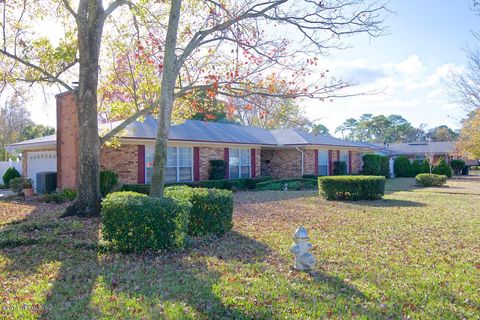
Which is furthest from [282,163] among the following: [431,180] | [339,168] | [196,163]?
[431,180]

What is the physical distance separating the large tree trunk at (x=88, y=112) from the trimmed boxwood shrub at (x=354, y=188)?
28.7 ft

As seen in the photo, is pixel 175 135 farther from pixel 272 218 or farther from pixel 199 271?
pixel 199 271

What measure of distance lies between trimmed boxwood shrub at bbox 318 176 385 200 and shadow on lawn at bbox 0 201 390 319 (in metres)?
7.99

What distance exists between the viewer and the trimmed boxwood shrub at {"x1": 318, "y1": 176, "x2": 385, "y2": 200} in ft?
49.4

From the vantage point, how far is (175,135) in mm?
18859

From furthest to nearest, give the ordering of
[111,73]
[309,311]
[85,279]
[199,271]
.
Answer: [111,73], [199,271], [85,279], [309,311]

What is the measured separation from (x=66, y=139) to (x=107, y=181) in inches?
118

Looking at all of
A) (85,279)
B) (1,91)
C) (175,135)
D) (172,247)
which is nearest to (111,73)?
(1,91)

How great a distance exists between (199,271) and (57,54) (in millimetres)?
8457

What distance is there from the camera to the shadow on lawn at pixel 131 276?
168 inches

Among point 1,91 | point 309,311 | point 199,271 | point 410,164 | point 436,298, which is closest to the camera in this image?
point 309,311

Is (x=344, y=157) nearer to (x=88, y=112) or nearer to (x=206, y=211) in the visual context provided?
(x=88, y=112)

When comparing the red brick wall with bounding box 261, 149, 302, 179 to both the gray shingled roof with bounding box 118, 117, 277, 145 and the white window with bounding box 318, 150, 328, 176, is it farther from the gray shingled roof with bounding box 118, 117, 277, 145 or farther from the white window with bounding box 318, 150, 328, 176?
the white window with bounding box 318, 150, 328, 176

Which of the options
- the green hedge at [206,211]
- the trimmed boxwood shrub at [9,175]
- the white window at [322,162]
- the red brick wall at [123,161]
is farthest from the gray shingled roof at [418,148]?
the green hedge at [206,211]
